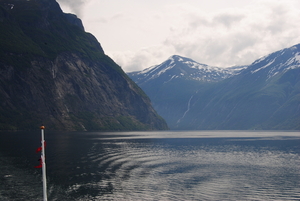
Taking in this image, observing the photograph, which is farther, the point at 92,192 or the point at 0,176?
the point at 0,176

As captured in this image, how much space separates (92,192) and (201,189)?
16.9m

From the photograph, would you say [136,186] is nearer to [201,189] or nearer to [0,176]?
[201,189]

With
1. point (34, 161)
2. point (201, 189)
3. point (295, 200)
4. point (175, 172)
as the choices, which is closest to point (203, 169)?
point (175, 172)

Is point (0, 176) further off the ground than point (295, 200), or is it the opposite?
point (0, 176)

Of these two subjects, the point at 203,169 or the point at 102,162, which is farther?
the point at 102,162

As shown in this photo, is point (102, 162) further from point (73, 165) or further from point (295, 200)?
point (295, 200)

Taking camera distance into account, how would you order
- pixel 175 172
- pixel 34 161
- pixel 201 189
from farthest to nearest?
pixel 34 161, pixel 175 172, pixel 201 189

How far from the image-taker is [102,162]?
257 ft

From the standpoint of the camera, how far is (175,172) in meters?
68.1

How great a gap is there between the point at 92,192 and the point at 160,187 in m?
11.0

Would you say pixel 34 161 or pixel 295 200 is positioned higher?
pixel 34 161

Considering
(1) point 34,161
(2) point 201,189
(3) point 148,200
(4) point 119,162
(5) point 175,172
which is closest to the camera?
(3) point 148,200

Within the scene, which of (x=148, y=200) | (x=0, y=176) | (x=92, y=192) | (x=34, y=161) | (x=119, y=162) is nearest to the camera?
(x=148, y=200)

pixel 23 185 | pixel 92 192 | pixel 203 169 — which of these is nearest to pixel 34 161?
pixel 23 185
